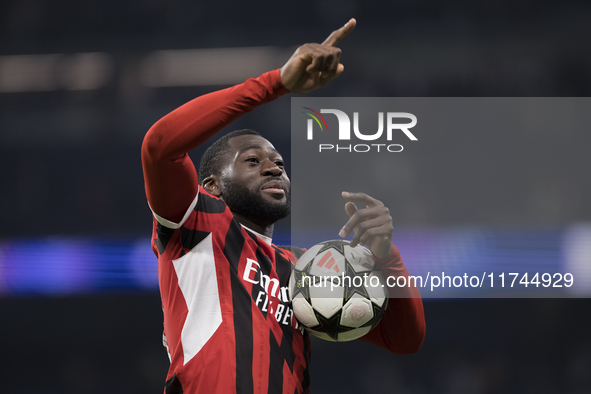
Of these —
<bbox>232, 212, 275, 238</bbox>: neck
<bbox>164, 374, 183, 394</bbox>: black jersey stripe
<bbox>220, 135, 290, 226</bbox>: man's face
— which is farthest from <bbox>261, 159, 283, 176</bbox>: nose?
<bbox>164, 374, 183, 394</bbox>: black jersey stripe

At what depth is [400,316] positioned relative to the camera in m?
1.59

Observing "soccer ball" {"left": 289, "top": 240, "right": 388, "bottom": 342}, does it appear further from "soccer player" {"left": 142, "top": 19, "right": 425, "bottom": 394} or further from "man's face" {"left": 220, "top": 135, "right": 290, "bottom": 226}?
"man's face" {"left": 220, "top": 135, "right": 290, "bottom": 226}

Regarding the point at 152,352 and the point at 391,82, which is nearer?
the point at 152,352

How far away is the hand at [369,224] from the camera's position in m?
1.34

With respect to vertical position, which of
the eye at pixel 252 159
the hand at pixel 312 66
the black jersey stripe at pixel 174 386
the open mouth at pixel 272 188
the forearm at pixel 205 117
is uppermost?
the hand at pixel 312 66

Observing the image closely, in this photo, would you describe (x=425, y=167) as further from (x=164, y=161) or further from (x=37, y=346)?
(x=37, y=346)

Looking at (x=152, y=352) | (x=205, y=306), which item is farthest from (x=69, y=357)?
(x=205, y=306)

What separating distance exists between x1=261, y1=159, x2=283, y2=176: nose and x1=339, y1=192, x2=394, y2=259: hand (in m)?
0.39

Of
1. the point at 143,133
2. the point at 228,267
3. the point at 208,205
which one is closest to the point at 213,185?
the point at 208,205

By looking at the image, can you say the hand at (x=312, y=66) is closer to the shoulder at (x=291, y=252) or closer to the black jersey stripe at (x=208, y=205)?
the black jersey stripe at (x=208, y=205)

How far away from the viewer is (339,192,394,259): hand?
134 cm

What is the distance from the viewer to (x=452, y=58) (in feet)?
10.1

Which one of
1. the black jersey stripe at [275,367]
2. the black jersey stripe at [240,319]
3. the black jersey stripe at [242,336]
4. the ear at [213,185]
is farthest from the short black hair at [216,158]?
the black jersey stripe at [275,367]

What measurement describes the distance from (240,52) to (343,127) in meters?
1.78
